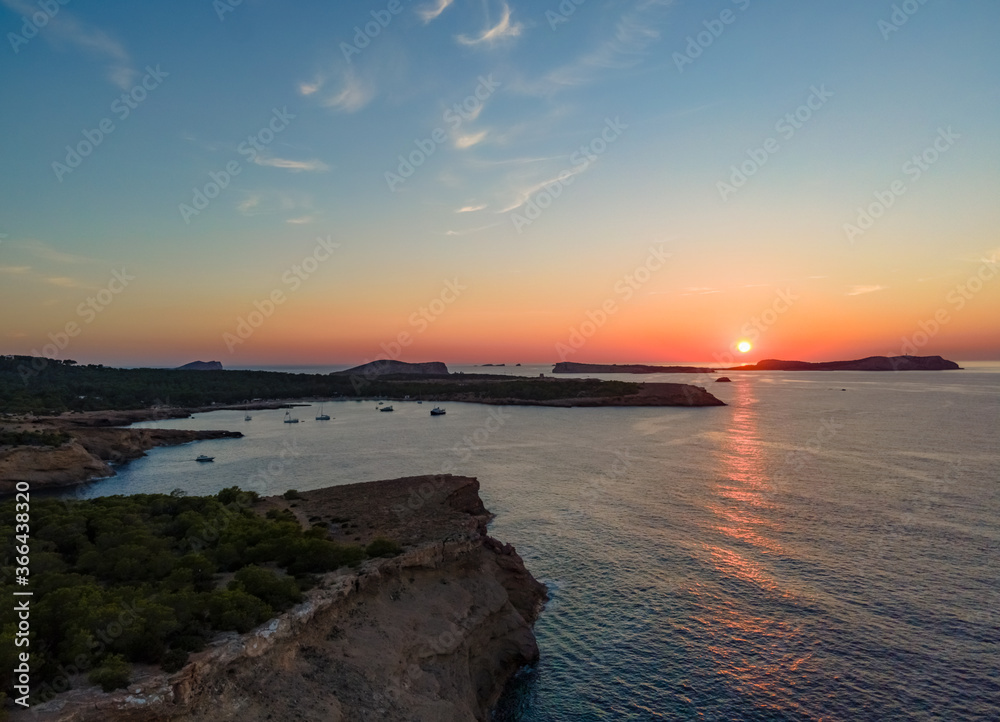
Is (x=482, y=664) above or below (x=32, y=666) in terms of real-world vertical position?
below

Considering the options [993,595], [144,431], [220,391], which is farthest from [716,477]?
[220,391]

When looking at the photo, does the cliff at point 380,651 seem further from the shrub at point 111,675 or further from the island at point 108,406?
the island at point 108,406

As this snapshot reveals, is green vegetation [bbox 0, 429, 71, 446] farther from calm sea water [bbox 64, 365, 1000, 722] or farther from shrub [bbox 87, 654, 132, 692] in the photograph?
shrub [bbox 87, 654, 132, 692]

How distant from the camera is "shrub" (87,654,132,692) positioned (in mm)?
14227

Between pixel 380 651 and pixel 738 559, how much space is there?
25983 millimetres

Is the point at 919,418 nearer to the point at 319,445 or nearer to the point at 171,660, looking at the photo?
the point at 319,445

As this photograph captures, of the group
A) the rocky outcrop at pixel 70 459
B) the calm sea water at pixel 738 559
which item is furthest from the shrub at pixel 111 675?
the rocky outcrop at pixel 70 459

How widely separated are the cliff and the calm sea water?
2.57 meters

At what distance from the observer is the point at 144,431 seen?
10069 centimetres

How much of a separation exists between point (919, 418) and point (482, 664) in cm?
11931

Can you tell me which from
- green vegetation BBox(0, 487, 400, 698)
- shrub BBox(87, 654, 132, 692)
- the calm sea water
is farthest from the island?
shrub BBox(87, 654, 132, 692)

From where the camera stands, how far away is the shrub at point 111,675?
46.7 feet

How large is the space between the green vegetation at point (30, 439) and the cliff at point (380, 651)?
63.0 meters

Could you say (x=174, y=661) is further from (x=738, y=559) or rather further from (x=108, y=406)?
(x=108, y=406)
